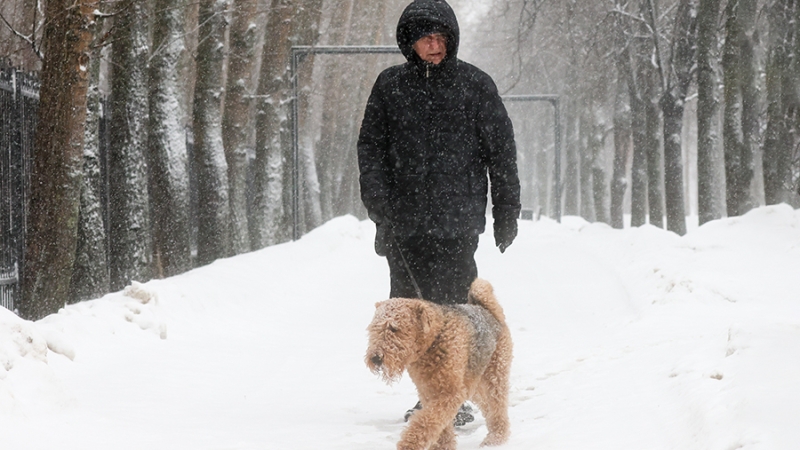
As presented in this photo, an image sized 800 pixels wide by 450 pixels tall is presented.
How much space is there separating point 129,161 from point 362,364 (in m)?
5.83

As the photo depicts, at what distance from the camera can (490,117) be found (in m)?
5.72

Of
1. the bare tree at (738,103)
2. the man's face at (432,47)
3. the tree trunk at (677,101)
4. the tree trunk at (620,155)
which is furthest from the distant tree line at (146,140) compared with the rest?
the tree trunk at (620,155)

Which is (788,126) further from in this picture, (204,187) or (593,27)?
(593,27)

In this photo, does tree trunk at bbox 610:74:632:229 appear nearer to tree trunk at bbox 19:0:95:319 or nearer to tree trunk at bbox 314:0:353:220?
tree trunk at bbox 314:0:353:220

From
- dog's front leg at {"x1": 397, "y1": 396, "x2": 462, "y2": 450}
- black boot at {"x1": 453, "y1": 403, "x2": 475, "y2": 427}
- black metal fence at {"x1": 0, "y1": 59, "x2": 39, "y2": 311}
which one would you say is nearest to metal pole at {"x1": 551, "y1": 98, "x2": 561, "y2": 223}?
black metal fence at {"x1": 0, "y1": 59, "x2": 39, "y2": 311}

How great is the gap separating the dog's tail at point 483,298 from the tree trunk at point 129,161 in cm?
801

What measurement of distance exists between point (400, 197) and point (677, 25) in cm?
1735

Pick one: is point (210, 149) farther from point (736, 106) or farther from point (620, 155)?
point (620, 155)

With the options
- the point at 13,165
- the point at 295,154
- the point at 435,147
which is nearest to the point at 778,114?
the point at 295,154

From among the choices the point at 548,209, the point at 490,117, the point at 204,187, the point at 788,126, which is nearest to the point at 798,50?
the point at 788,126

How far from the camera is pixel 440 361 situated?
477 centimetres

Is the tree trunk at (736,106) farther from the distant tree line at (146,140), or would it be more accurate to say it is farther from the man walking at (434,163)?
the man walking at (434,163)

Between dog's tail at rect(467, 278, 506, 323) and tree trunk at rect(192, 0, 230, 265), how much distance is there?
38.2ft

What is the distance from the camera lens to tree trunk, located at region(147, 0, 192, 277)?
46.9ft
